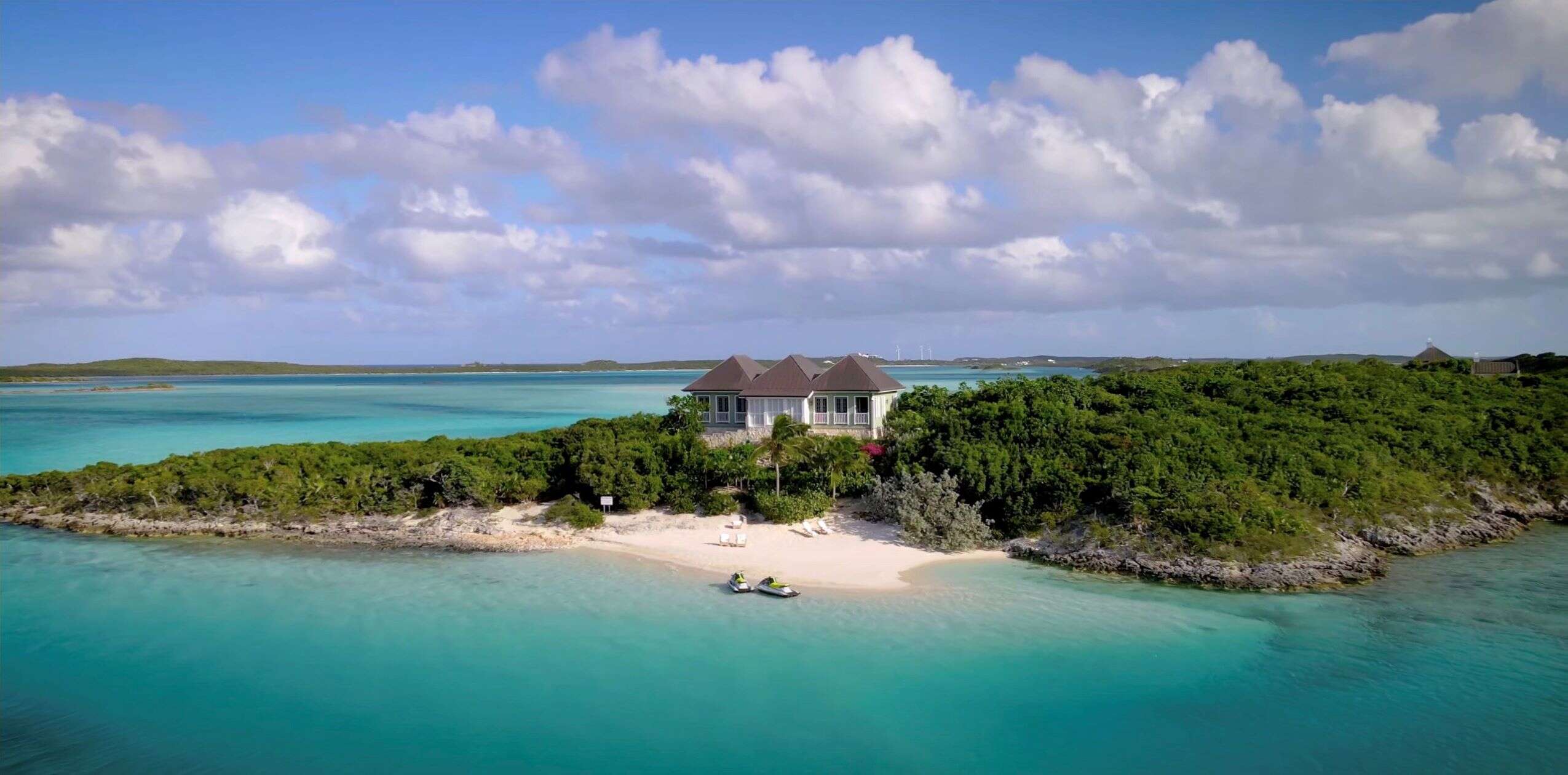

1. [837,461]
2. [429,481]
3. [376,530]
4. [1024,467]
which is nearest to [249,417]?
[429,481]

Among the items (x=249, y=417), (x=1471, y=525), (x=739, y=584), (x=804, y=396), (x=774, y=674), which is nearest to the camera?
(x=774, y=674)

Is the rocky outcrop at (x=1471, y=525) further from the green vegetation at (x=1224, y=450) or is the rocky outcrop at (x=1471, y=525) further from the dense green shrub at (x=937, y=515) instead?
the dense green shrub at (x=937, y=515)

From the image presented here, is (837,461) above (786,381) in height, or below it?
below

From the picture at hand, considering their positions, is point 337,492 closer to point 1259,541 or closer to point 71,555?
point 71,555

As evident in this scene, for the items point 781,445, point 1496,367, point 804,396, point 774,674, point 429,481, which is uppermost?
point 1496,367

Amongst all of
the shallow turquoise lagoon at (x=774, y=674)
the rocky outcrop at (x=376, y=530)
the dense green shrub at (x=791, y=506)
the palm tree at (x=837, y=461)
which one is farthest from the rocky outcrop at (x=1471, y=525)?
the rocky outcrop at (x=376, y=530)

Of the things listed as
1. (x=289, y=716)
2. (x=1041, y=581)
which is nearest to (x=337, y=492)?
(x=289, y=716)

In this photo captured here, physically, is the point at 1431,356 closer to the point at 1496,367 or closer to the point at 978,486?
the point at 1496,367
